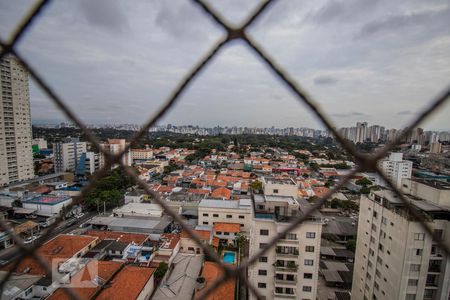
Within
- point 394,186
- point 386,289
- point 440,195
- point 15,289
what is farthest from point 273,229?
point 15,289

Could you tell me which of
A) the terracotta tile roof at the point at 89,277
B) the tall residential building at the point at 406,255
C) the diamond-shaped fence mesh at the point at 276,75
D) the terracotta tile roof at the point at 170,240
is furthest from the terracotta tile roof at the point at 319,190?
the diamond-shaped fence mesh at the point at 276,75

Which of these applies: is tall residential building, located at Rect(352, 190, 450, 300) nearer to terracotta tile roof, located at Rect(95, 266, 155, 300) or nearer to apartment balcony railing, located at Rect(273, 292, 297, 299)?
apartment balcony railing, located at Rect(273, 292, 297, 299)

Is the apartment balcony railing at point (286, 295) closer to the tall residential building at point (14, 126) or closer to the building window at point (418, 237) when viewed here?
the building window at point (418, 237)

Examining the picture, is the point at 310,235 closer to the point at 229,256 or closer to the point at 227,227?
the point at 229,256

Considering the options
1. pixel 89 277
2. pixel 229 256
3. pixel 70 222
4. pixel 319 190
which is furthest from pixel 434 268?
pixel 70 222

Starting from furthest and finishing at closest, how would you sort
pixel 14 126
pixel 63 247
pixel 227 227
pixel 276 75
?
pixel 14 126
pixel 227 227
pixel 63 247
pixel 276 75

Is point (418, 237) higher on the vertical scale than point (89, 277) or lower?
higher

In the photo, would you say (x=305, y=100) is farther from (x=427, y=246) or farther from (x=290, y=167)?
(x=290, y=167)
